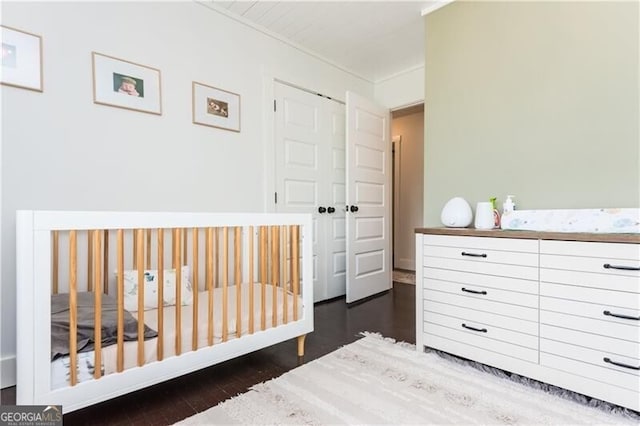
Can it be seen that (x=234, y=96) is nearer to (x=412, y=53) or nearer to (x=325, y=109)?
(x=325, y=109)

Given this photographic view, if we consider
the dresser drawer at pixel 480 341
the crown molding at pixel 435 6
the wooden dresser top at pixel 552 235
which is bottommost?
the dresser drawer at pixel 480 341

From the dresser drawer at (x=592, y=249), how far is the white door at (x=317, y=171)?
6.37ft

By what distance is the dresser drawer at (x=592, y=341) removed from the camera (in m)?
1.36

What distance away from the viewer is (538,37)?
6.35 ft

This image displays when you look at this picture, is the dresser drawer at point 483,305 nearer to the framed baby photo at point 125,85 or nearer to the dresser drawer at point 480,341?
the dresser drawer at point 480,341

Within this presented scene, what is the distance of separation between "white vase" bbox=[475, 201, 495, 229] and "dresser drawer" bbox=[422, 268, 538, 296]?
1.14 feet

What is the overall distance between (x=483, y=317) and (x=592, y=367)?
0.47 metres

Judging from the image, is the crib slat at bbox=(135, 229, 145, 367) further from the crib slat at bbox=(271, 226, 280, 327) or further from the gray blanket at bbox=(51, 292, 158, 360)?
the crib slat at bbox=(271, 226, 280, 327)

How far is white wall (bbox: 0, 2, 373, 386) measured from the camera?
67.7 inches

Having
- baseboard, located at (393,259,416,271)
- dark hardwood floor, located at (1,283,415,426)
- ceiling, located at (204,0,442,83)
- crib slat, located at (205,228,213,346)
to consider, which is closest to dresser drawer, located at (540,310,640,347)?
dark hardwood floor, located at (1,283,415,426)

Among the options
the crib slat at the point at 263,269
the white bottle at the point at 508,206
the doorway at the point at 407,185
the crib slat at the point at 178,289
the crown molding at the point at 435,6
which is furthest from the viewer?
the doorway at the point at 407,185

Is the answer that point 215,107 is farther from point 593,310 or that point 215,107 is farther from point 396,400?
point 593,310

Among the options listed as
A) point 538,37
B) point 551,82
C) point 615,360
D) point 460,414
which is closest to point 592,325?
point 615,360

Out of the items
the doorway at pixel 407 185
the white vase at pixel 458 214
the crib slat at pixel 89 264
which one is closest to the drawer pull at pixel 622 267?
the white vase at pixel 458 214
